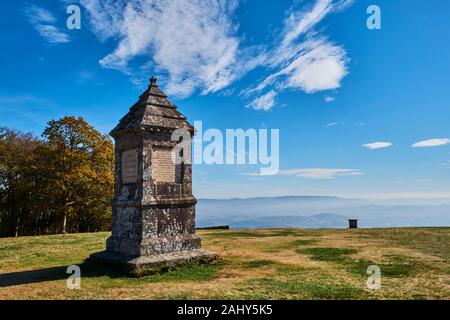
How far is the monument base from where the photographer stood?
32.0 ft

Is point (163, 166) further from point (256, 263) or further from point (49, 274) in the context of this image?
point (49, 274)

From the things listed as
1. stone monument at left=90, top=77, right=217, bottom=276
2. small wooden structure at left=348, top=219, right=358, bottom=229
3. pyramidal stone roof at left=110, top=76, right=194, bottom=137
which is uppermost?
pyramidal stone roof at left=110, top=76, right=194, bottom=137

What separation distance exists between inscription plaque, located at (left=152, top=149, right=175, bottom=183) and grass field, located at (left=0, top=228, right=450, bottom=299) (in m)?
2.86

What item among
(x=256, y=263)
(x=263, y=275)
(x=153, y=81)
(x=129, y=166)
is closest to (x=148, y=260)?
(x=129, y=166)

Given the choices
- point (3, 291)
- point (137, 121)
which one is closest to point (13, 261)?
point (3, 291)

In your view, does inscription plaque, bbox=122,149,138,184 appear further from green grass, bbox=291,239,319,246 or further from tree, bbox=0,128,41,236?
tree, bbox=0,128,41,236

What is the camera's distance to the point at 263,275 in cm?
962

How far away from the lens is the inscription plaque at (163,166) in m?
11.2

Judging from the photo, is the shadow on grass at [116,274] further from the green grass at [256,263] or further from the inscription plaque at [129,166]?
the inscription plaque at [129,166]

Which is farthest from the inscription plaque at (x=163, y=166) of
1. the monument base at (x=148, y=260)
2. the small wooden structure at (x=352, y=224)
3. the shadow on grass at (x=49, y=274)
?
the small wooden structure at (x=352, y=224)

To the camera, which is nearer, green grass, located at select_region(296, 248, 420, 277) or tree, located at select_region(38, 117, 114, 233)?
green grass, located at select_region(296, 248, 420, 277)

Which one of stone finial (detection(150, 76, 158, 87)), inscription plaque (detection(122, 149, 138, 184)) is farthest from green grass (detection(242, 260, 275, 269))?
stone finial (detection(150, 76, 158, 87))
